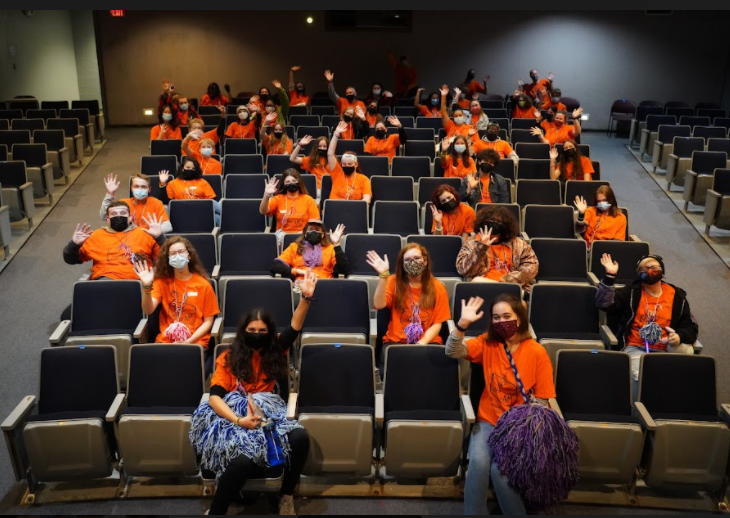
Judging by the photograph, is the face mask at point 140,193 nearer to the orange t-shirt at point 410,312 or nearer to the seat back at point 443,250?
the seat back at point 443,250

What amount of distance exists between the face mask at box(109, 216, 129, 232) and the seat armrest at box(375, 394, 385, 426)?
2.44 metres

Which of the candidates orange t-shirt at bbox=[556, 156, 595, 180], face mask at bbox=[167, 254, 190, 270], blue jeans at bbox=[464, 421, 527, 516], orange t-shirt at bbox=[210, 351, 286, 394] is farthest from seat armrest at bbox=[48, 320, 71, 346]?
orange t-shirt at bbox=[556, 156, 595, 180]

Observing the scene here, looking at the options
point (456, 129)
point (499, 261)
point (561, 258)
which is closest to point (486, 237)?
point (499, 261)

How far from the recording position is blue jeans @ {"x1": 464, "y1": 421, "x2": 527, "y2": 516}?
320cm

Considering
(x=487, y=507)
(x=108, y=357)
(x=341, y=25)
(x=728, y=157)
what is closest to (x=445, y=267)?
(x=487, y=507)

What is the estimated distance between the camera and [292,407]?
355 centimetres

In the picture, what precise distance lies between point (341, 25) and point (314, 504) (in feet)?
38.5

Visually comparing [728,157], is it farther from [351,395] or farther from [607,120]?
[351,395]

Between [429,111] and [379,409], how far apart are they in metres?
8.29

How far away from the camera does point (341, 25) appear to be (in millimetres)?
13711

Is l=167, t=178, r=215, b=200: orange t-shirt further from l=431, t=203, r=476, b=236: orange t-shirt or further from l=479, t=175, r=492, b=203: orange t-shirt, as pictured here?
l=479, t=175, r=492, b=203: orange t-shirt

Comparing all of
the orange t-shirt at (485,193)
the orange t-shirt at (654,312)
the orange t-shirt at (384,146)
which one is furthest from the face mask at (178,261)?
the orange t-shirt at (384,146)

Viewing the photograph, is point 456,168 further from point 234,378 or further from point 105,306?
point 234,378

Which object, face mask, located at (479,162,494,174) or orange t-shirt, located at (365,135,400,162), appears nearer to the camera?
face mask, located at (479,162,494,174)
